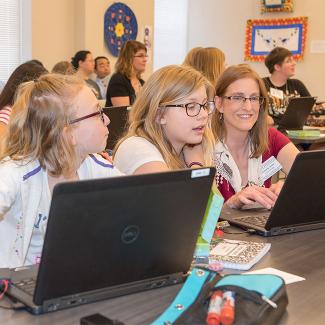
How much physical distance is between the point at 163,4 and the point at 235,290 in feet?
23.3

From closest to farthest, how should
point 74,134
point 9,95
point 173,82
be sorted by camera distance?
point 74,134
point 173,82
point 9,95

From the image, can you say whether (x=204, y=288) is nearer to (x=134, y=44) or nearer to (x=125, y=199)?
(x=125, y=199)

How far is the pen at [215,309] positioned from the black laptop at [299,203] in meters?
0.64

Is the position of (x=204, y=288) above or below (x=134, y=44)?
below

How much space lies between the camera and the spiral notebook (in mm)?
1440

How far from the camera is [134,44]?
5.40 meters

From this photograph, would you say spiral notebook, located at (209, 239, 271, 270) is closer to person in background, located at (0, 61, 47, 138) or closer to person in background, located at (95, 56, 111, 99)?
person in background, located at (0, 61, 47, 138)

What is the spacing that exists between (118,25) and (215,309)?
5802 mm

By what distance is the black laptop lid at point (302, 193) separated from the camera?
1652mm

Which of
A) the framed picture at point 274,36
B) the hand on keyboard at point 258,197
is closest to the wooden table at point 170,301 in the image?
the hand on keyboard at point 258,197

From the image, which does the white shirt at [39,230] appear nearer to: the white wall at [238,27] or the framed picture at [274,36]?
the white wall at [238,27]

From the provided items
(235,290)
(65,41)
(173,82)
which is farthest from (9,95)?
(65,41)

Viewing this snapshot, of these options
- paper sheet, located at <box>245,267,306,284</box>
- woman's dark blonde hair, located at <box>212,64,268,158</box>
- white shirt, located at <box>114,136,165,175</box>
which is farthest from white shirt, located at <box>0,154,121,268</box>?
woman's dark blonde hair, located at <box>212,64,268,158</box>

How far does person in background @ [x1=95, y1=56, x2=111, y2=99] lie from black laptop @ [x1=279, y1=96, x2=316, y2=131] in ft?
8.06
